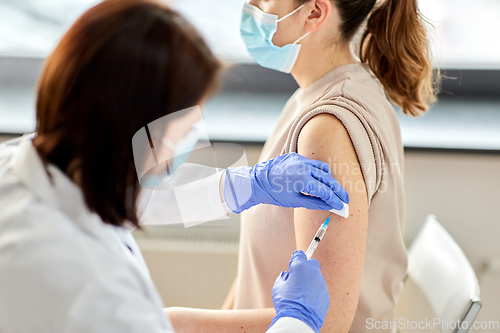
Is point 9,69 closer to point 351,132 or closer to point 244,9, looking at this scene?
point 244,9

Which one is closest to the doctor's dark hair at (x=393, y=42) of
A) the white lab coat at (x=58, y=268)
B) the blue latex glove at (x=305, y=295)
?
the blue latex glove at (x=305, y=295)

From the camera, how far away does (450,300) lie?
3.38 ft

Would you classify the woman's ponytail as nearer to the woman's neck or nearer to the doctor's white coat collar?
the woman's neck

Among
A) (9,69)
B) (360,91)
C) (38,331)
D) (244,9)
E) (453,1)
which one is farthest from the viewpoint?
(9,69)

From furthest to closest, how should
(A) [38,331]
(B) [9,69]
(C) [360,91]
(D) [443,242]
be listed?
(B) [9,69], (D) [443,242], (C) [360,91], (A) [38,331]

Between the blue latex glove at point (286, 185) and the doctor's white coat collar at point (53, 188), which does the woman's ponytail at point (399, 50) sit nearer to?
the blue latex glove at point (286, 185)

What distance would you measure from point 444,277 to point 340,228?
489 mm

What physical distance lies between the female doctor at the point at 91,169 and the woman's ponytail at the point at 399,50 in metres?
0.60

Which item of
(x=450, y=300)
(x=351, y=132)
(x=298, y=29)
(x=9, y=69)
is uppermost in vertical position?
(x=298, y=29)

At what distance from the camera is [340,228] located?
83 centimetres

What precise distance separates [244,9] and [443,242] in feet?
2.91

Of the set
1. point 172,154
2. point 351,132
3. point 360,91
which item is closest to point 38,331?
point 172,154

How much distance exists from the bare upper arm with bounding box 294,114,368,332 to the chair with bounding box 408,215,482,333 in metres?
0.30

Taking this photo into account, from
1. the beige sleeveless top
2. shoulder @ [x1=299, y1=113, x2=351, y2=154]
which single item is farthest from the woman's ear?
shoulder @ [x1=299, y1=113, x2=351, y2=154]
